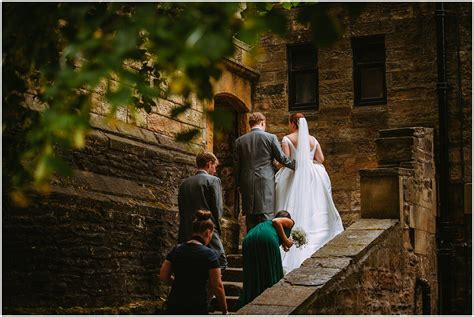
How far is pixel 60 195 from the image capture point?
938 centimetres

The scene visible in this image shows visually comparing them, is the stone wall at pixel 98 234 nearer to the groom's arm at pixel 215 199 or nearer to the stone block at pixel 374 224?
the groom's arm at pixel 215 199

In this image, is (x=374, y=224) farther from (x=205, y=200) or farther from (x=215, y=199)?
(x=205, y=200)

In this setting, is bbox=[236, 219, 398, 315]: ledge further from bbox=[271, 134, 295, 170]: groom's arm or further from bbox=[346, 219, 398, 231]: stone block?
bbox=[271, 134, 295, 170]: groom's arm

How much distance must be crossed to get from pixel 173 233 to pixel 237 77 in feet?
14.8

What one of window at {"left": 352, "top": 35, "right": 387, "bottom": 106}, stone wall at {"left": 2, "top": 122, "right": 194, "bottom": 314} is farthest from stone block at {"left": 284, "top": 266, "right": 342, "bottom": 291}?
window at {"left": 352, "top": 35, "right": 387, "bottom": 106}

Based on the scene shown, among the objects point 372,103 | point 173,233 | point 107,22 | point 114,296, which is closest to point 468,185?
point 372,103

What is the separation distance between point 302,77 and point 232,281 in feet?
17.9

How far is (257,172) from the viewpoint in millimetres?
10555

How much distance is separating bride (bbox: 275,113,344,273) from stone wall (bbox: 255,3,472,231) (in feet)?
10.5

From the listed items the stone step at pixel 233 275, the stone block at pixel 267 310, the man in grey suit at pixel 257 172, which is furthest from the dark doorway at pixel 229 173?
the stone block at pixel 267 310

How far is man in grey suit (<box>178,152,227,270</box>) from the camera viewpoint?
31.6 feet

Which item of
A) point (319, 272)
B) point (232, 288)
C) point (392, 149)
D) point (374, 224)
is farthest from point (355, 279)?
point (392, 149)

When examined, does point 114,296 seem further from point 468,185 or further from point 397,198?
point 468,185

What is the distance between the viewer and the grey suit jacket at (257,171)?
1049cm
